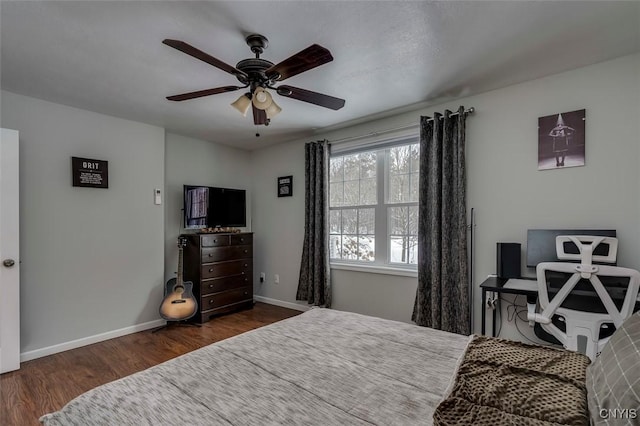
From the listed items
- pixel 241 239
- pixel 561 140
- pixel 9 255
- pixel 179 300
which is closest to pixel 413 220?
pixel 561 140

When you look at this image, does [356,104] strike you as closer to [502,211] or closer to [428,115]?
[428,115]

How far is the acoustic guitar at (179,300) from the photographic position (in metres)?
3.54

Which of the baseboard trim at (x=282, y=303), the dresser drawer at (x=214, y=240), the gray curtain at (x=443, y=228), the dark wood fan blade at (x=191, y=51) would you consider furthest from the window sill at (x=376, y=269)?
the dark wood fan blade at (x=191, y=51)

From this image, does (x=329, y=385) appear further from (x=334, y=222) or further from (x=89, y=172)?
(x=89, y=172)

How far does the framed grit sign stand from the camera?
3.12m

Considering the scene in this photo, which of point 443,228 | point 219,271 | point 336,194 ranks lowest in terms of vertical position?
point 219,271

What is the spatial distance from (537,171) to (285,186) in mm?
3074

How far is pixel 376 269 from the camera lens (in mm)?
3611

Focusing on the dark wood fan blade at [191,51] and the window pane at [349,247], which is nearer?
the dark wood fan blade at [191,51]

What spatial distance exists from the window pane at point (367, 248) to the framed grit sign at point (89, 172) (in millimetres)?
3010

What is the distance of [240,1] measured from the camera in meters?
1.65

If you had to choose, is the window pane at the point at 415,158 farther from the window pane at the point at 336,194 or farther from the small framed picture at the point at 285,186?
the small framed picture at the point at 285,186

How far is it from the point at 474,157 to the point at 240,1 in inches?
94.8

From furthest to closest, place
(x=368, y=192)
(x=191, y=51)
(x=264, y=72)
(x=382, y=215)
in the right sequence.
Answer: (x=368, y=192) < (x=382, y=215) < (x=264, y=72) < (x=191, y=51)
